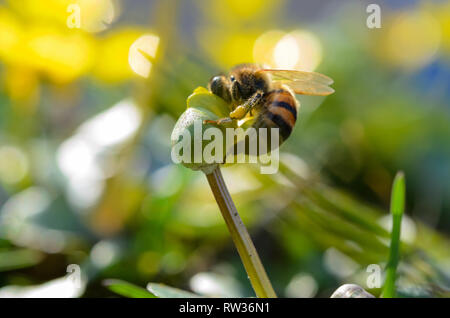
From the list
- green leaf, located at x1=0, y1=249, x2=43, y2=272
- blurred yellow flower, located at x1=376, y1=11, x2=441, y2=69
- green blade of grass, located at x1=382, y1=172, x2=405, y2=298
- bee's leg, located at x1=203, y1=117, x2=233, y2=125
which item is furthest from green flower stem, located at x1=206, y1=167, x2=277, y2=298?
blurred yellow flower, located at x1=376, y1=11, x2=441, y2=69

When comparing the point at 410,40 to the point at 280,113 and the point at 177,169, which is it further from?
the point at 280,113

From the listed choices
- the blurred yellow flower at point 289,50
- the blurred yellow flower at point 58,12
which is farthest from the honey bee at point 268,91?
the blurred yellow flower at point 289,50

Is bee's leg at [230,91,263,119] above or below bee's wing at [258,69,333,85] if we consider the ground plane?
below

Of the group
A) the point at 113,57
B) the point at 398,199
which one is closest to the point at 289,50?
the point at 113,57

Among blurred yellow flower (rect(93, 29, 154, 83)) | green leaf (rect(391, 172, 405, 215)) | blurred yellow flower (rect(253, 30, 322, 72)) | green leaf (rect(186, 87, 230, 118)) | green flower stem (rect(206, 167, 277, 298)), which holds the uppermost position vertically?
blurred yellow flower (rect(253, 30, 322, 72))

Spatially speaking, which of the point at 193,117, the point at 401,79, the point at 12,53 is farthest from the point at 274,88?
the point at 401,79

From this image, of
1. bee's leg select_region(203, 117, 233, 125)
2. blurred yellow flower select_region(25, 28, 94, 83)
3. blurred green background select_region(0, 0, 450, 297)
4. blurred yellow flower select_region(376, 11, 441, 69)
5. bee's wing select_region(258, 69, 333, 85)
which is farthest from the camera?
blurred yellow flower select_region(376, 11, 441, 69)

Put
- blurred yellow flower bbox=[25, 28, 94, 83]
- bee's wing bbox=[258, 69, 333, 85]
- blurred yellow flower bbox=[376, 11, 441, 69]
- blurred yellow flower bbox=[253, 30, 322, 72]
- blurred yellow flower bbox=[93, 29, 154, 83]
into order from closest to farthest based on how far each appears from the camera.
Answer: bee's wing bbox=[258, 69, 333, 85] → blurred yellow flower bbox=[25, 28, 94, 83] → blurred yellow flower bbox=[93, 29, 154, 83] → blurred yellow flower bbox=[253, 30, 322, 72] → blurred yellow flower bbox=[376, 11, 441, 69]

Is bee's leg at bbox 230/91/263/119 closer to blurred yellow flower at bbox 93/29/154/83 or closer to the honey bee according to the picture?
the honey bee
